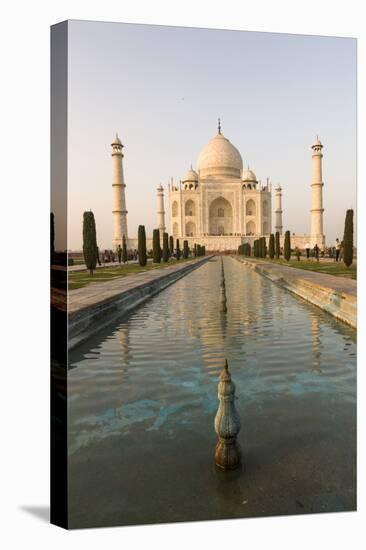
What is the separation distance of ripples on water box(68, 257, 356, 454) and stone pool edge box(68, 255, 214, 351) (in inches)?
6.4

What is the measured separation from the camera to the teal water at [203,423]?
6.31 feet

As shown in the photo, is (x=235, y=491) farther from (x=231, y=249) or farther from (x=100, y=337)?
(x=231, y=249)

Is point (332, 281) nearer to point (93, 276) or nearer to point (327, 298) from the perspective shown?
point (327, 298)

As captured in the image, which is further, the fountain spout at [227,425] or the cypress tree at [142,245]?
the cypress tree at [142,245]

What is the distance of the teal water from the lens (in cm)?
192

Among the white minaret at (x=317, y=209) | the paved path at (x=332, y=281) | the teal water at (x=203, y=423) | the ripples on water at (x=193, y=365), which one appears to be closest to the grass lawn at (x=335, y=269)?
the paved path at (x=332, y=281)

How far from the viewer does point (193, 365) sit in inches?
145

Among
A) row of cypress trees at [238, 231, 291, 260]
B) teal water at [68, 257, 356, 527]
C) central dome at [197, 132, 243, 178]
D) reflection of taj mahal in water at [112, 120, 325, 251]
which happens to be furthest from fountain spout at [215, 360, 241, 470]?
reflection of taj mahal in water at [112, 120, 325, 251]

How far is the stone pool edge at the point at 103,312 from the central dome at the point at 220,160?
23.6 metres

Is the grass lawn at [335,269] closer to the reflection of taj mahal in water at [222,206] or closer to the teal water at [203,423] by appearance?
the teal water at [203,423]

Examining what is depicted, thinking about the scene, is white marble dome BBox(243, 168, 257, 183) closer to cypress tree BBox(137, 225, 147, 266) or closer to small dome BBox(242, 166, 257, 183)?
small dome BBox(242, 166, 257, 183)

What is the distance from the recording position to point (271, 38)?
8.62 feet

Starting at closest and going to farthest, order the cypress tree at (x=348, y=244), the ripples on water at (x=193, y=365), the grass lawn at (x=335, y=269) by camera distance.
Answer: the ripples on water at (x=193, y=365), the cypress tree at (x=348, y=244), the grass lawn at (x=335, y=269)

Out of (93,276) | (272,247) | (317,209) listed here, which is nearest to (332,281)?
(93,276)
